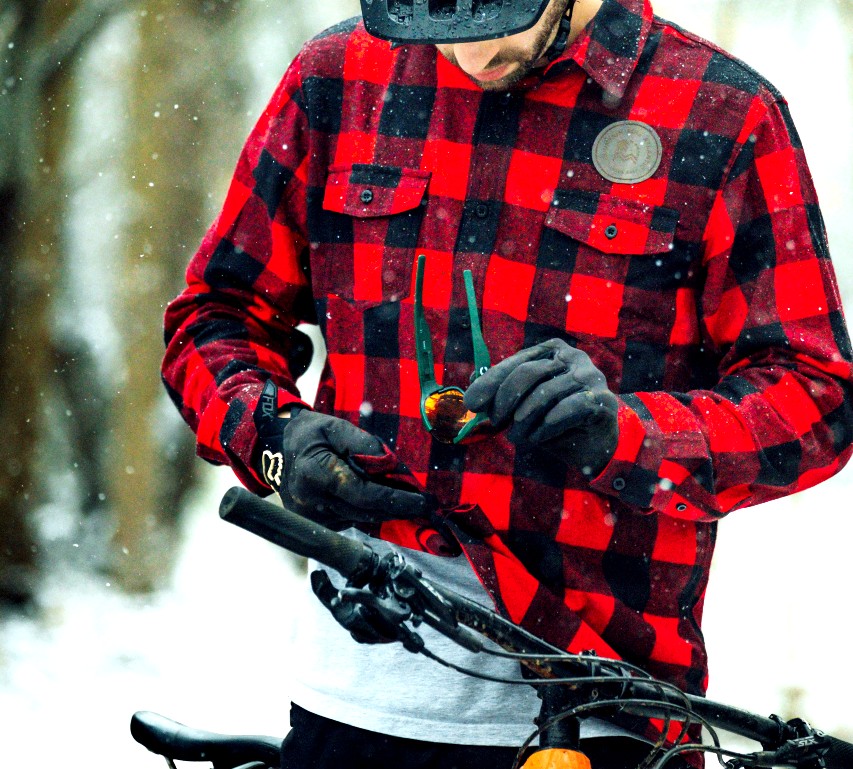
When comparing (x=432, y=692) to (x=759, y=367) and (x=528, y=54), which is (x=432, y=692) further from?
(x=528, y=54)

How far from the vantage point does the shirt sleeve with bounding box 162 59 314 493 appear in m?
2.15

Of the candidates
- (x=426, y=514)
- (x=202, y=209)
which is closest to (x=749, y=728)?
(x=426, y=514)

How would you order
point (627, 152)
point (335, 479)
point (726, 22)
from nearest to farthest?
point (335, 479) → point (627, 152) → point (726, 22)

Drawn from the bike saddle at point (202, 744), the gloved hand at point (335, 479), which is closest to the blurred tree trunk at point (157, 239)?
the bike saddle at point (202, 744)

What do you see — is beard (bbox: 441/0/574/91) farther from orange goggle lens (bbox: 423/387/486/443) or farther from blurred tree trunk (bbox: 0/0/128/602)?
blurred tree trunk (bbox: 0/0/128/602)

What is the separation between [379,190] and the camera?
209cm

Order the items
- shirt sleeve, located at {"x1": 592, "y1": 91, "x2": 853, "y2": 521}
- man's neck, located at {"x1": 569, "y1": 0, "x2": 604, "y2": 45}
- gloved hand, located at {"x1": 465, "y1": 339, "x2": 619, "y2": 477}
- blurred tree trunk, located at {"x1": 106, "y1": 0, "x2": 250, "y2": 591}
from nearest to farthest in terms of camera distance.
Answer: gloved hand, located at {"x1": 465, "y1": 339, "x2": 619, "y2": 477} → shirt sleeve, located at {"x1": 592, "y1": 91, "x2": 853, "y2": 521} → man's neck, located at {"x1": 569, "y1": 0, "x2": 604, "y2": 45} → blurred tree trunk, located at {"x1": 106, "y1": 0, "x2": 250, "y2": 591}

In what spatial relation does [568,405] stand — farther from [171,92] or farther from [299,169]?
[171,92]

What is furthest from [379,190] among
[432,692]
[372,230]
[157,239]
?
[157,239]

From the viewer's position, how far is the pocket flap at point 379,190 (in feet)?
6.82

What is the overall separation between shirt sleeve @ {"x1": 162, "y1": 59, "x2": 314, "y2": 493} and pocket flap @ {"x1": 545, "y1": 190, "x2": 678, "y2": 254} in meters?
0.44

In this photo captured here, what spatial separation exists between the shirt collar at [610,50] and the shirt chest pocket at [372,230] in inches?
11.5

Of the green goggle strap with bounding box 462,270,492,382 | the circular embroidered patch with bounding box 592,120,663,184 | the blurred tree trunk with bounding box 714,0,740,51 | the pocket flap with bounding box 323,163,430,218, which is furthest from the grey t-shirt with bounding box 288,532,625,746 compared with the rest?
the blurred tree trunk with bounding box 714,0,740,51

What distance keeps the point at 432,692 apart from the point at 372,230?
2.32 ft
